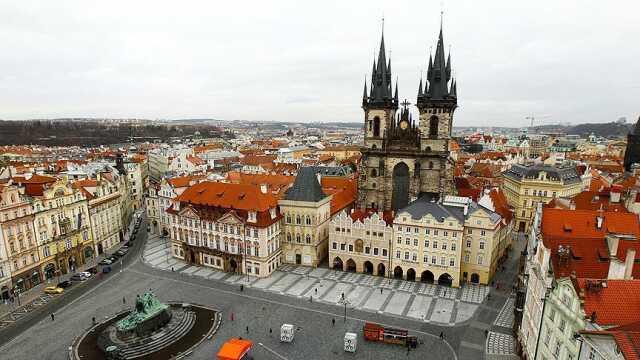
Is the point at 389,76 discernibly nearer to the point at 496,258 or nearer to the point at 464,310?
the point at 496,258

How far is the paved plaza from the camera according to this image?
178 feet

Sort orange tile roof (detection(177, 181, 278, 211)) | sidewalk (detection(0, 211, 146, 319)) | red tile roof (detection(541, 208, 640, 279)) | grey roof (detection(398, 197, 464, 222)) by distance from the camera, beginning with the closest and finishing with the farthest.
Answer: red tile roof (detection(541, 208, 640, 279))
sidewalk (detection(0, 211, 146, 319))
grey roof (detection(398, 197, 464, 222))
orange tile roof (detection(177, 181, 278, 211))

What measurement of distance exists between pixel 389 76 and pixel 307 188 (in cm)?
3298

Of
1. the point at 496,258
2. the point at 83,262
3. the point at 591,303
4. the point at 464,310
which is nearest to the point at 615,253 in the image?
the point at 591,303

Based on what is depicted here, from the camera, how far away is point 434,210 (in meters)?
61.8

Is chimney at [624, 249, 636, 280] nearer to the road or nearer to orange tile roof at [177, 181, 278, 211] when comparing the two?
the road

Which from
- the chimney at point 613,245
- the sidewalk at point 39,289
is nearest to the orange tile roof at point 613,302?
the chimney at point 613,245

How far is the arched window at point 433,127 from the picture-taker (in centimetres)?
7931

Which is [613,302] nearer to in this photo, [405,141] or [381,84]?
[405,141]

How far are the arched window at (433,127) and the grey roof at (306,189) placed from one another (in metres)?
27.0

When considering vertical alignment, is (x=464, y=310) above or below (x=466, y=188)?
below

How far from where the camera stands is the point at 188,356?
4419 cm

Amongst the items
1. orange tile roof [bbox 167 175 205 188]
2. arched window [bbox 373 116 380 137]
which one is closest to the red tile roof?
arched window [bbox 373 116 380 137]

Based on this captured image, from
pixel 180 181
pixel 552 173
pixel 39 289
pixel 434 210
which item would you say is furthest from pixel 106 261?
pixel 552 173
